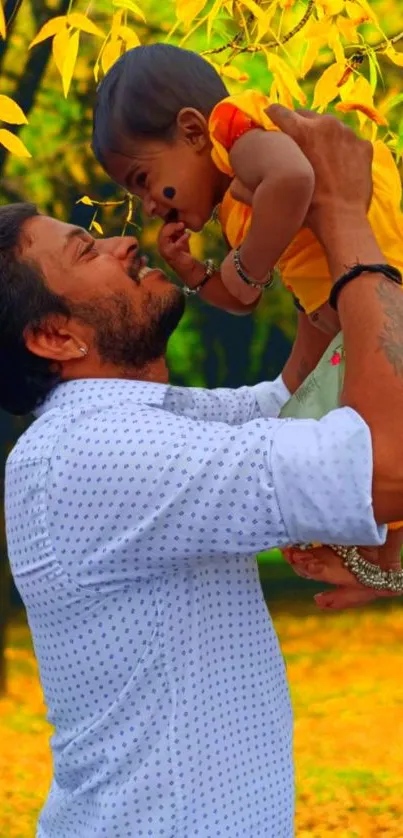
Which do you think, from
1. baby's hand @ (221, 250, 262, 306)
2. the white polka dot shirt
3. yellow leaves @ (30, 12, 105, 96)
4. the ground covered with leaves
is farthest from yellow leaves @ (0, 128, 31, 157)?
the ground covered with leaves

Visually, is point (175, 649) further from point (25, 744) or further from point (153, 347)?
point (25, 744)

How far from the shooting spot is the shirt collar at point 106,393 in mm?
1594

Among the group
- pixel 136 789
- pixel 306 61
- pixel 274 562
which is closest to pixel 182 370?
pixel 274 562

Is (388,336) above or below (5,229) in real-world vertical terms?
above

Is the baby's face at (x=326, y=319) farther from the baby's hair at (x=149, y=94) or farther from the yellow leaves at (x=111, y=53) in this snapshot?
the yellow leaves at (x=111, y=53)

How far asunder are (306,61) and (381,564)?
1564 millimetres

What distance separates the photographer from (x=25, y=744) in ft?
15.4

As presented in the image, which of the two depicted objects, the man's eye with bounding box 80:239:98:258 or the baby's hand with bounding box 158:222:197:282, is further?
the baby's hand with bounding box 158:222:197:282

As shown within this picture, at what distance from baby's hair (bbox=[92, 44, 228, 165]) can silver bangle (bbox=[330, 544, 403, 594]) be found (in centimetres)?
89

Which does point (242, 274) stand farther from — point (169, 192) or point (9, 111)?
point (9, 111)

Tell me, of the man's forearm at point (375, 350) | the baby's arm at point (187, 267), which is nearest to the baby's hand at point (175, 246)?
the baby's arm at point (187, 267)

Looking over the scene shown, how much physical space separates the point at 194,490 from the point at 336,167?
0.54 m

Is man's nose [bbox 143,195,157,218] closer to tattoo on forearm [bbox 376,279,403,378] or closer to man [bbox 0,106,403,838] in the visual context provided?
man [bbox 0,106,403,838]

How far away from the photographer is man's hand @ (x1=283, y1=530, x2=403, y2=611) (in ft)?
5.69
